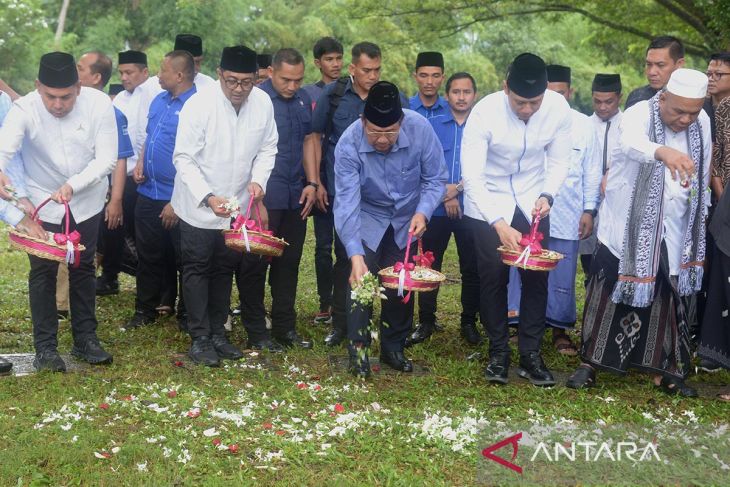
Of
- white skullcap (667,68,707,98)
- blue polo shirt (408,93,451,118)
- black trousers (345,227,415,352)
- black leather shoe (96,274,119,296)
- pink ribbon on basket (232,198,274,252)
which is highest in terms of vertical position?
white skullcap (667,68,707,98)

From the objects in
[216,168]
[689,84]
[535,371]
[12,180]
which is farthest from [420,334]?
[12,180]

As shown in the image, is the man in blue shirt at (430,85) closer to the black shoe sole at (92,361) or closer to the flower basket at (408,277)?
the flower basket at (408,277)

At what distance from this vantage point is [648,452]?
5.68m

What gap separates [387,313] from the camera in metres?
7.54

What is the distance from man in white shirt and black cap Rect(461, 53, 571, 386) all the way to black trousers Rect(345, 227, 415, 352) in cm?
61

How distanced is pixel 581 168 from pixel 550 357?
5.30 ft

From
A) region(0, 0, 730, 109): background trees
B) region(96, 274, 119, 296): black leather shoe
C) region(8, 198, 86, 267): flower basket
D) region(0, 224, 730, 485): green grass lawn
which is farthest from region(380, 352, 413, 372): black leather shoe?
region(0, 0, 730, 109): background trees

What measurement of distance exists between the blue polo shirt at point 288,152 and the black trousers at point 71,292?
4.77ft

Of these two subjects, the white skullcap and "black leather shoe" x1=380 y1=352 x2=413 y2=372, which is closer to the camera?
the white skullcap

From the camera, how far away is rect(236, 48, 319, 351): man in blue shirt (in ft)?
26.6

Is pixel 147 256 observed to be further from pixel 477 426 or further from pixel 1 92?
pixel 477 426

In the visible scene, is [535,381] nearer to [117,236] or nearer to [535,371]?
[535,371]

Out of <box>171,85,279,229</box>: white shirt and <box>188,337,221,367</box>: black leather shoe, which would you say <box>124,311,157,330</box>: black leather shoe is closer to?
<box>188,337,221,367</box>: black leather shoe

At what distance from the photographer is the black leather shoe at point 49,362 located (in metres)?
7.13
